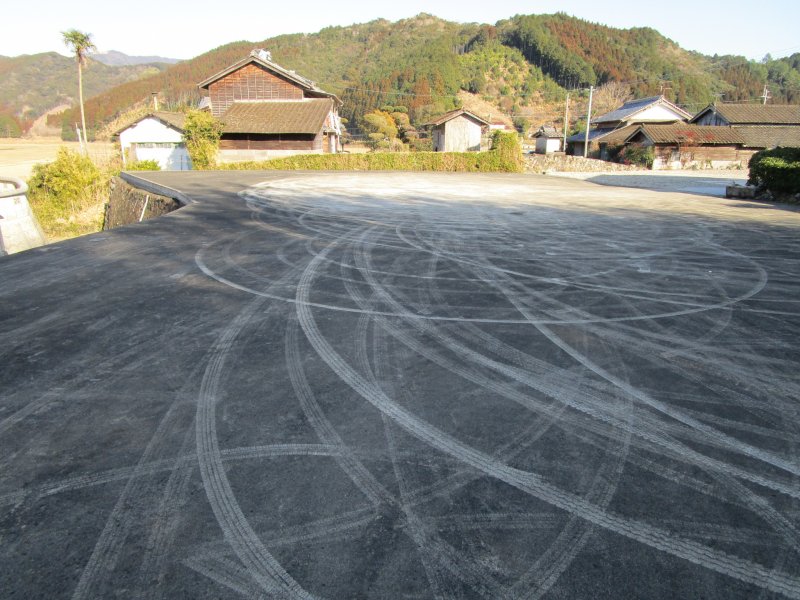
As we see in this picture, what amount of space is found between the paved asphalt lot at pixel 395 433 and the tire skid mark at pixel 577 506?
0.6 inches

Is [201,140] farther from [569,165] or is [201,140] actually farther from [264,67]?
[569,165]

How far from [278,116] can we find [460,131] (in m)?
23.0

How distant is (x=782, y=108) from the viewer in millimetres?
56625

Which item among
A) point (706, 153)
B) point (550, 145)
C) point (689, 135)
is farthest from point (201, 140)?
point (550, 145)

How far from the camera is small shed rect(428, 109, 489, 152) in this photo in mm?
55812

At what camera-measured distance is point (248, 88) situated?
147ft

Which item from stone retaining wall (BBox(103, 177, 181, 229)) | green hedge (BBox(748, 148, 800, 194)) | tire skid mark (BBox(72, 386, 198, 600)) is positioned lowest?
tire skid mark (BBox(72, 386, 198, 600))

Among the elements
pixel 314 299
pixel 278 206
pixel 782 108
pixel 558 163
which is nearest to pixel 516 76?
pixel 782 108

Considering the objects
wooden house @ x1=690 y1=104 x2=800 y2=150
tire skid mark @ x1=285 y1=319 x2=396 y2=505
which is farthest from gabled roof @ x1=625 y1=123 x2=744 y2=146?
tire skid mark @ x1=285 y1=319 x2=396 y2=505

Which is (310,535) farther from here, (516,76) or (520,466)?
(516,76)

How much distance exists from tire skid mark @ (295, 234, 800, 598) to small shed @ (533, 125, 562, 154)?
243 feet

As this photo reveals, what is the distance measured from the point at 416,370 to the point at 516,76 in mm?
154057

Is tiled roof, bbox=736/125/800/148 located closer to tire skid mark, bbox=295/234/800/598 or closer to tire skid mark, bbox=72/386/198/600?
tire skid mark, bbox=295/234/800/598

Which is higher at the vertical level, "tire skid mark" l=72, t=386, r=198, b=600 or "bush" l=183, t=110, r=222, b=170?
"bush" l=183, t=110, r=222, b=170
